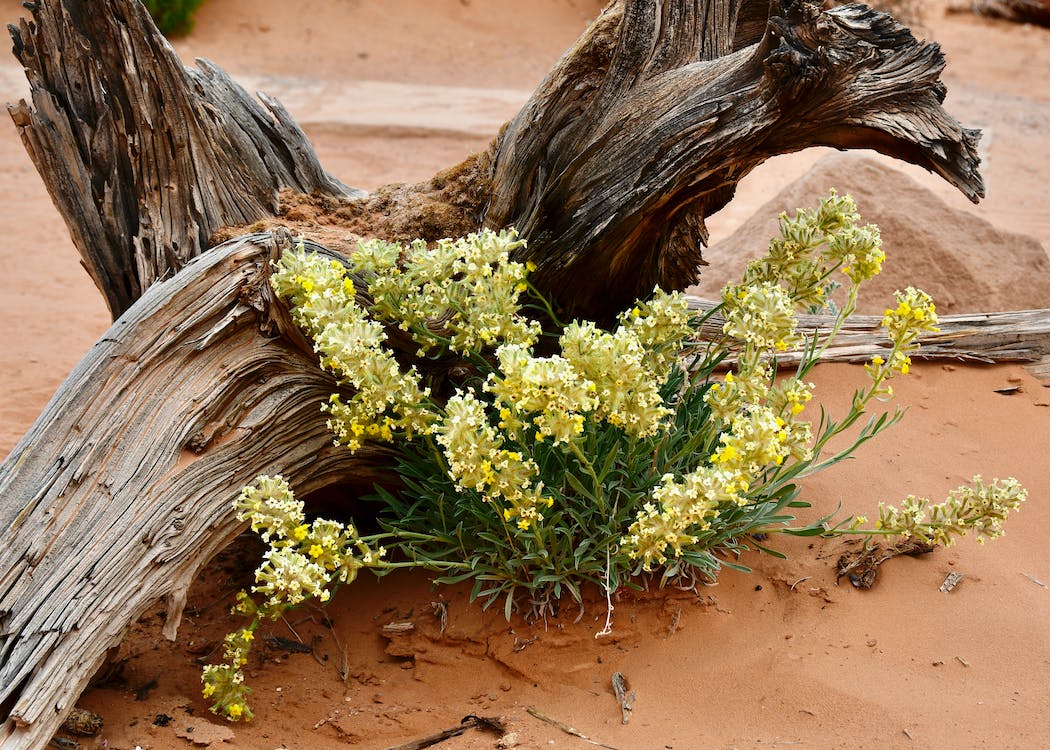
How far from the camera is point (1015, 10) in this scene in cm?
1560

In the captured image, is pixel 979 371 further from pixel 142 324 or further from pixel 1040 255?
pixel 142 324

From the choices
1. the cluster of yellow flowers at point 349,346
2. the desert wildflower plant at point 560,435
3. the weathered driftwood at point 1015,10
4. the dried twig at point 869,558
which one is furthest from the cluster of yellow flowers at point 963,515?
the weathered driftwood at point 1015,10

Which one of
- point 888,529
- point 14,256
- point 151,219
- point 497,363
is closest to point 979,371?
point 888,529

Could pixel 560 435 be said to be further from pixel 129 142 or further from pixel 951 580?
pixel 129 142

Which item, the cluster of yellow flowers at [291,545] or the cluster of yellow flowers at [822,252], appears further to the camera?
the cluster of yellow flowers at [822,252]

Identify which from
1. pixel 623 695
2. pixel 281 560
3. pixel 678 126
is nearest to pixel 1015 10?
pixel 678 126

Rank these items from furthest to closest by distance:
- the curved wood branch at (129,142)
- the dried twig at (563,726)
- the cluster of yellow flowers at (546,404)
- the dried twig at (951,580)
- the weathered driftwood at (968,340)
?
the weathered driftwood at (968,340)
the curved wood branch at (129,142)
the dried twig at (951,580)
the dried twig at (563,726)
the cluster of yellow flowers at (546,404)

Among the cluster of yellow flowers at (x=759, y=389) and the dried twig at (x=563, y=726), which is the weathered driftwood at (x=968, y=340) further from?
the dried twig at (x=563, y=726)

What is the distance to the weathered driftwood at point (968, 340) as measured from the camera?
15.2 feet

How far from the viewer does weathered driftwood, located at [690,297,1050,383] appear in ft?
15.2

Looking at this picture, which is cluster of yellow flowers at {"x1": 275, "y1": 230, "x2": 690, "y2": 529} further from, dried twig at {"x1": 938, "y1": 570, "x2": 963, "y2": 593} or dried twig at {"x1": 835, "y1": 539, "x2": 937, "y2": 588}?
dried twig at {"x1": 938, "y1": 570, "x2": 963, "y2": 593}

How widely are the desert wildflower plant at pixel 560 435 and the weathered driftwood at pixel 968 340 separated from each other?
1379 millimetres

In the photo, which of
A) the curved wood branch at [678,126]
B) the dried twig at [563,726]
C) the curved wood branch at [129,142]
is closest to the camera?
the dried twig at [563,726]

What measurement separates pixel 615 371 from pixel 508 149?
1414mm
